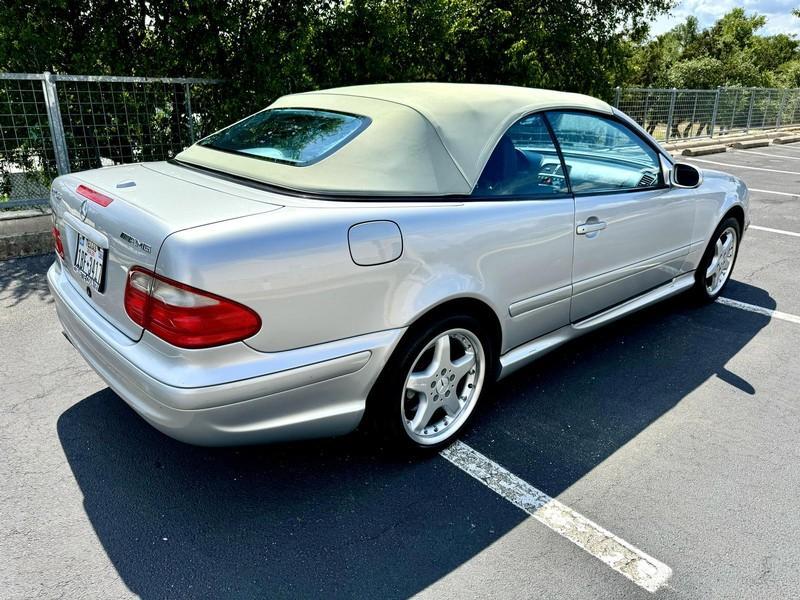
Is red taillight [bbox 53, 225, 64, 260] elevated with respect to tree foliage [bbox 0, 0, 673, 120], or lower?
lower

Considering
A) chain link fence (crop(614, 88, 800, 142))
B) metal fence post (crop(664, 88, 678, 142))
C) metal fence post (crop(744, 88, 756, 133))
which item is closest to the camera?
chain link fence (crop(614, 88, 800, 142))

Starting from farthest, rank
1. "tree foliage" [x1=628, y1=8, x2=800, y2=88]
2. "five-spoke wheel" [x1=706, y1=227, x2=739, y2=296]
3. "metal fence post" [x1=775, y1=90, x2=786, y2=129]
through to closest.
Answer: "tree foliage" [x1=628, y1=8, x2=800, y2=88] → "metal fence post" [x1=775, y1=90, x2=786, y2=129] → "five-spoke wheel" [x1=706, y1=227, x2=739, y2=296]

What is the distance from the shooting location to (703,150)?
15391mm

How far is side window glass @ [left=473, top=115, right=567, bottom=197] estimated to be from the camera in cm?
286

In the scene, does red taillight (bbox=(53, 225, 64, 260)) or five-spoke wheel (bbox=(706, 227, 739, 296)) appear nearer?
red taillight (bbox=(53, 225, 64, 260))

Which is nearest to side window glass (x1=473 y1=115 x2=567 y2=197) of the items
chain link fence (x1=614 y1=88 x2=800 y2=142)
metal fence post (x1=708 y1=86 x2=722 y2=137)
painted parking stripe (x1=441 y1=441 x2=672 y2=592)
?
painted parking stripe (x1=441 y1=441 x2=672 y2=592)

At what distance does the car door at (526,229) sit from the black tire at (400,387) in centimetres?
27

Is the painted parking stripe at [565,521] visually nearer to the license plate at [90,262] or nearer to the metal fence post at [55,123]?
the license plate at [90,262]

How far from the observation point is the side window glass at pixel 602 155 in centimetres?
329

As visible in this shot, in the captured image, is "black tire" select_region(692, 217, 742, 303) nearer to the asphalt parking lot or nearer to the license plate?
the asphalt parking lot

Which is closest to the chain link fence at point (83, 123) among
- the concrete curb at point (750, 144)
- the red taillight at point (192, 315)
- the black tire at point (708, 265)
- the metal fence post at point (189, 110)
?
the metal fence post at point (189, 110)

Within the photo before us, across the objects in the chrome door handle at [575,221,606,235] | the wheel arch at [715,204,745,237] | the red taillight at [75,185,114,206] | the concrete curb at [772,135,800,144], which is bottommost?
the concrete curb at [772,135,800,144]

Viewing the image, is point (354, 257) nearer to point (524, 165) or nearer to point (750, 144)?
point (524, 165)

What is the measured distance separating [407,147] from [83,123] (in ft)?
16.1
